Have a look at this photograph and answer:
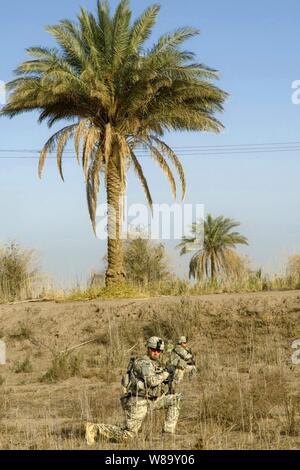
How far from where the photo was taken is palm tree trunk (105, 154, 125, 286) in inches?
890

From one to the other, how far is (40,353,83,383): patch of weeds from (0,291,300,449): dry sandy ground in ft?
0.31

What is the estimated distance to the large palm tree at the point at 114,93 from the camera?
21.9 metres

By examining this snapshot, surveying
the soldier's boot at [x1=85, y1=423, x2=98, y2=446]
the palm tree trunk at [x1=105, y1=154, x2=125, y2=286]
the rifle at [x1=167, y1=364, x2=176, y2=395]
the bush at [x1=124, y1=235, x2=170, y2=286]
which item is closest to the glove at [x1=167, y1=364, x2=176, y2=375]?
the rifle at [x1=167, y1=364, x2=176, y2=395]

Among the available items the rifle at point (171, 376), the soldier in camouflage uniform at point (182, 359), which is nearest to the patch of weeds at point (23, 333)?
the soldier in camouflage uniform at point (182, 359)

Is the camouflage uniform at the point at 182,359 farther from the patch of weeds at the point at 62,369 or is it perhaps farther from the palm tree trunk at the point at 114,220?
the palm tree trunk at the point at 114,220

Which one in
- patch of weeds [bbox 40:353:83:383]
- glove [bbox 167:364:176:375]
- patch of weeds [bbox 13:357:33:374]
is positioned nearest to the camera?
glove [bbox 167:364:176:375]

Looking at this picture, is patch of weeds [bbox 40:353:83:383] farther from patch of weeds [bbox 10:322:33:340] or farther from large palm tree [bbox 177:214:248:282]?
large palm tree [bbox 177:214:248:282]

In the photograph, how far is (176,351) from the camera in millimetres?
9844

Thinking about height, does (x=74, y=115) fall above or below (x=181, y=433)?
above

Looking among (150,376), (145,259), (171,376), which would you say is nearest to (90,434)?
(150,376)

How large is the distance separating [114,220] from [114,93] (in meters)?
3.95

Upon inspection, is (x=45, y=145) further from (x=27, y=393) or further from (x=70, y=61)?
(x=27, y=393)
